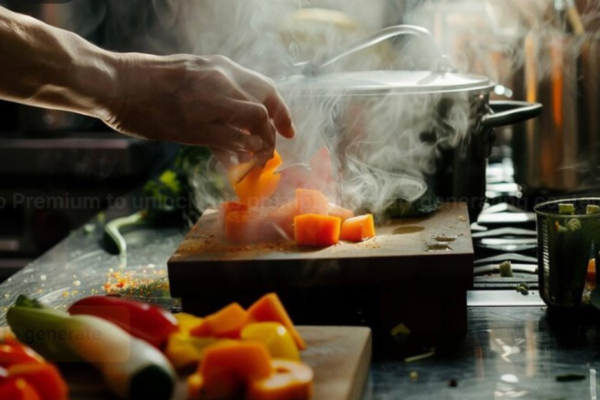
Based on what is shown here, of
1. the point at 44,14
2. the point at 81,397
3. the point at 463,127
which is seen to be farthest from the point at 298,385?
the point at 44,14

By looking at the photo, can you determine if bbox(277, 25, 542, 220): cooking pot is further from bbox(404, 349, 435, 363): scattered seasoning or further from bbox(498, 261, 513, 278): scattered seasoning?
bbox(404, 349, 435, 363): scattered seasoning

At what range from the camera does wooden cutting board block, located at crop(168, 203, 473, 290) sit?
1.53 meters

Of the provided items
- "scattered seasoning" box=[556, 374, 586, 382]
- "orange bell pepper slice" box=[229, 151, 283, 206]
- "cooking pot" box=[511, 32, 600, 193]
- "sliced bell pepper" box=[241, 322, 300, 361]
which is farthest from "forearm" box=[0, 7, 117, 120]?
"cooking pot" box=[511, 32, 600, 193]

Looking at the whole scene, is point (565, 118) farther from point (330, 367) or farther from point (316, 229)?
point (330, 367)

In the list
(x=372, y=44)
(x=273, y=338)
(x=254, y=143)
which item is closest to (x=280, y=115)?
(x=254, y=143)

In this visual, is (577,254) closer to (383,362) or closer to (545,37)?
(383,362)

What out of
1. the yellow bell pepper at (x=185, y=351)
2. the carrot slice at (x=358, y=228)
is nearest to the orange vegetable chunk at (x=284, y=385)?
the yellow bell pepper at (x=185, y=351)

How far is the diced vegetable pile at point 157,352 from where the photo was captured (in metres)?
1.13

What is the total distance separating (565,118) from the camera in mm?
2293

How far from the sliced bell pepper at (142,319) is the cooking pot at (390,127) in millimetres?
624

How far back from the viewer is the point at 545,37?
2295 millimetres

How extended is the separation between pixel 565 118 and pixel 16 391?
1632 millimetres

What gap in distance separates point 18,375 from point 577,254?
3.10 ft

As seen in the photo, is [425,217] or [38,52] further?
[425,217]
